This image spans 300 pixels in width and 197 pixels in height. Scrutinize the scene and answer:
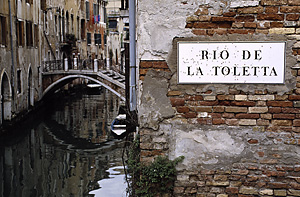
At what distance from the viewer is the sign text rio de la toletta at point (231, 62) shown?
3.89 metres

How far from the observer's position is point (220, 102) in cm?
398

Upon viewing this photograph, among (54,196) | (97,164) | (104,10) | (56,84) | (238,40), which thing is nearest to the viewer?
(238,40)

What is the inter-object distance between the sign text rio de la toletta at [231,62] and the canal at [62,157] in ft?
19.8

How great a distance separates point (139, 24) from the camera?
4.06 meters

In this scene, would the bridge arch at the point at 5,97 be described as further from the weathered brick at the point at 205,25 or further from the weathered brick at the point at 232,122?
the weathered brick at the point at 232,122

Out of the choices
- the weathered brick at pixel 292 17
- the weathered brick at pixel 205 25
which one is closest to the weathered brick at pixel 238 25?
the weathered brick at pixel 205 25

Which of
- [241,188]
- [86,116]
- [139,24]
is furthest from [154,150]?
[86,116]

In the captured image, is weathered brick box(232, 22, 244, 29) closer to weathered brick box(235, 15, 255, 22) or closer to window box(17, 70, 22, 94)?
weathered brick box(235, 15, 255, 22)

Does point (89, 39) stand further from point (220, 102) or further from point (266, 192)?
point (266, 192)

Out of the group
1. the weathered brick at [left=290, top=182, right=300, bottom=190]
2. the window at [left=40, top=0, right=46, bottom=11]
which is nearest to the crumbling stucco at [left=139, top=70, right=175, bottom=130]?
the weathered brick at [left=290, top=182, right=300, bottom=190]

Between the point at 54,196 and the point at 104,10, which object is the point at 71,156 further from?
the point at 104,10

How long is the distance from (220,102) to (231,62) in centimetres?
35

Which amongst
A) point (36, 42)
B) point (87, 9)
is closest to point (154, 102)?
point (36, 42)

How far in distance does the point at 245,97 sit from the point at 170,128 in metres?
0.69
